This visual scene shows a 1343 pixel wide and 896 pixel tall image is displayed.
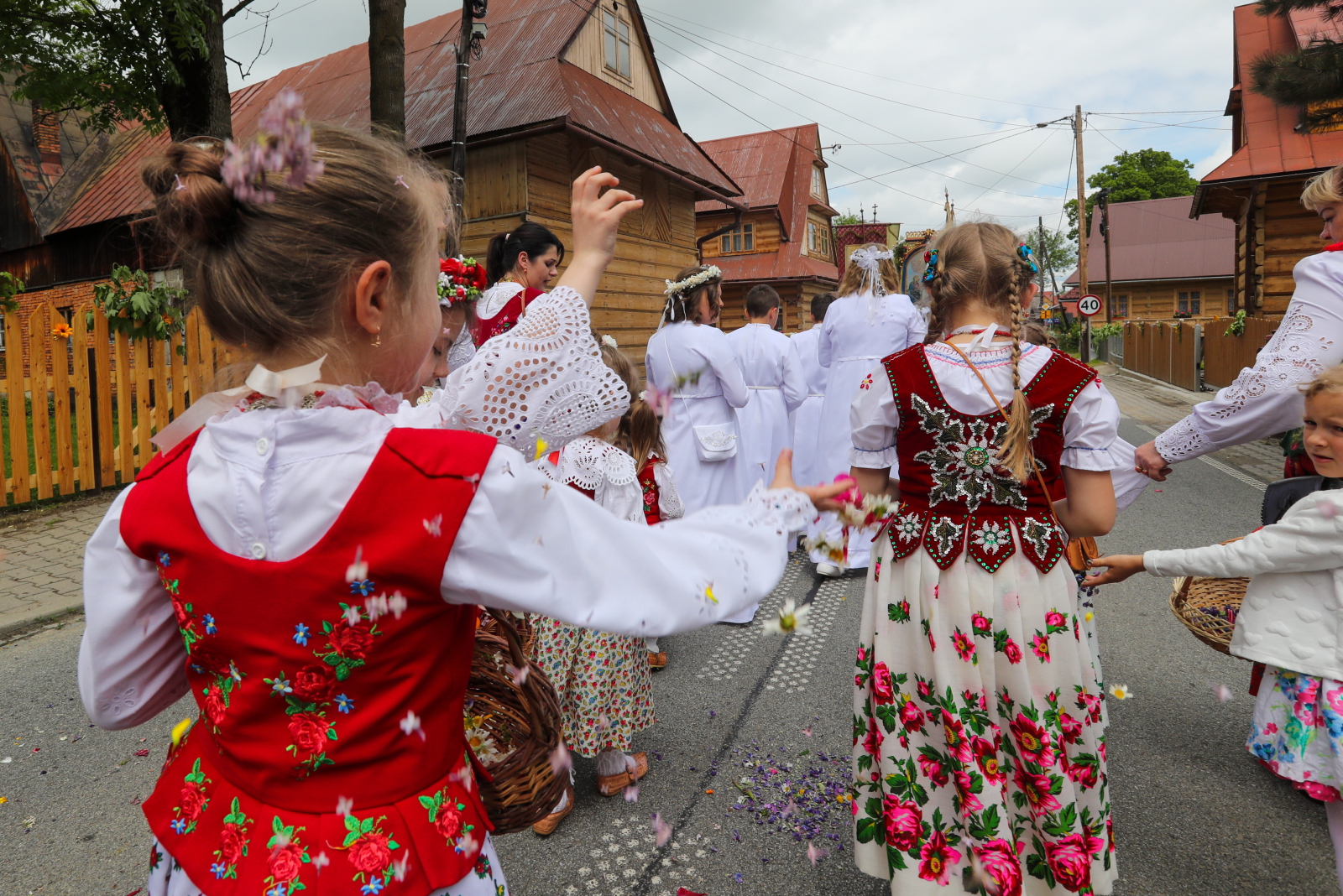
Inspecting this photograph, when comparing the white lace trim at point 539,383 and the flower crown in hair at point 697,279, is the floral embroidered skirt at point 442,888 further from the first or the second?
the flower crown in hair at point 697,279

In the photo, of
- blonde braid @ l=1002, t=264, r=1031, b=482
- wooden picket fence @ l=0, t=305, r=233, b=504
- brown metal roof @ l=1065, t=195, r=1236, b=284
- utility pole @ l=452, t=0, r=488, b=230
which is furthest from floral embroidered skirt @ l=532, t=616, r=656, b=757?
brown metal roof @ l=1065, t=195, r=1236, b=284

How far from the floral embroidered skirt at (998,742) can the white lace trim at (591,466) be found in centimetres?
156

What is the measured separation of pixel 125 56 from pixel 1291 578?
9320mm

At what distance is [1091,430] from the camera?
212 centimetres

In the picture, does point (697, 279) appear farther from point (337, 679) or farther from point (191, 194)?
point (337, 679)

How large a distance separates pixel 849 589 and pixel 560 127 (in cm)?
814

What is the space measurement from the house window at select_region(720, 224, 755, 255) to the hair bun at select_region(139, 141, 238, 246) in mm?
26981

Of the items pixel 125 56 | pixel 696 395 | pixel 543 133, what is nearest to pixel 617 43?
pixel 543 133

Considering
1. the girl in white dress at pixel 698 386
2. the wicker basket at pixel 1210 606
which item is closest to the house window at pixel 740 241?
the girl in white dress at pixel 698 386

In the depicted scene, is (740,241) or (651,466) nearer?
(651,466)

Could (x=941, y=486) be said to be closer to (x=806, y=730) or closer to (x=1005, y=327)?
(x=1005, y=327)

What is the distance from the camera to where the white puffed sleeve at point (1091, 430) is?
212cm

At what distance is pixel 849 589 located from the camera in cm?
547

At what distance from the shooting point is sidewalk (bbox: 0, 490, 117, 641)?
199 inches
